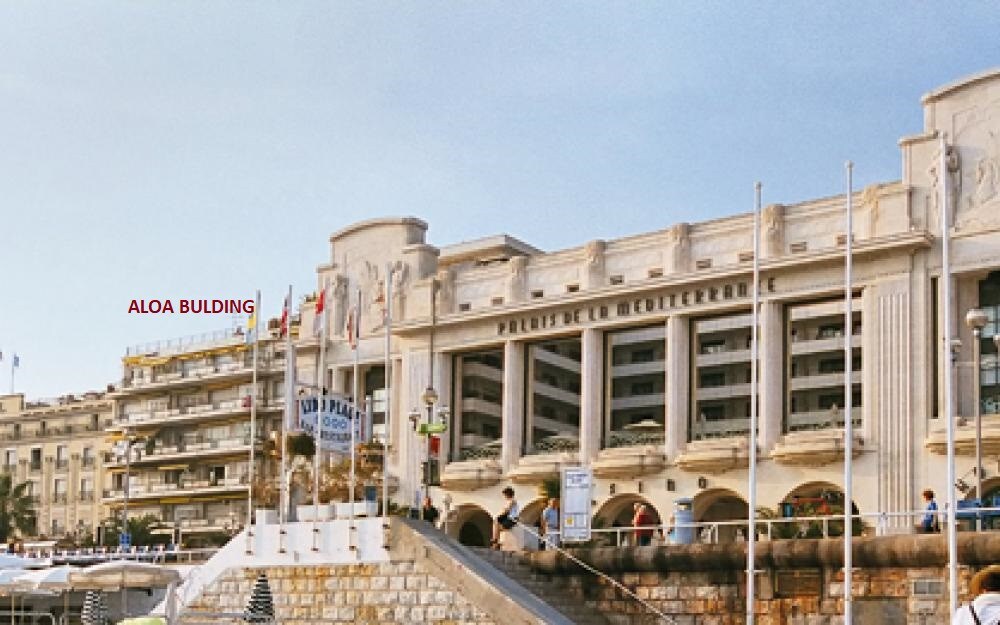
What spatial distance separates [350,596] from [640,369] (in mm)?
24684

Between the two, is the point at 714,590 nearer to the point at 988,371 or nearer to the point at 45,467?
the point at 988,371

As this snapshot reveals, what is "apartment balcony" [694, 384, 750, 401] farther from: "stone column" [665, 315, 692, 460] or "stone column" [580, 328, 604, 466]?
"stone column" [580, 328, 604, 466]

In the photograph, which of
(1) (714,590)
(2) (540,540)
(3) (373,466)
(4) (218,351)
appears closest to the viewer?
(1) (714,590)

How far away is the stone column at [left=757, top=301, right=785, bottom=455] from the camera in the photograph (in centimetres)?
4900

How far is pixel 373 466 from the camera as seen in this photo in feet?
168

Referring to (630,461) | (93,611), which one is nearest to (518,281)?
(630,461)

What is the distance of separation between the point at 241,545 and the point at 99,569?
5.23 meters

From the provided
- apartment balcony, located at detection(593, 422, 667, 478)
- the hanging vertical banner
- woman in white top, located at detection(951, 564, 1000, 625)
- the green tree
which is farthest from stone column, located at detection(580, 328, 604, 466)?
the green tree

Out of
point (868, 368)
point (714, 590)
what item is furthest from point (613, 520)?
point (714, 590)

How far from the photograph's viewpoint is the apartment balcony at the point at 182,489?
81562 millimetres

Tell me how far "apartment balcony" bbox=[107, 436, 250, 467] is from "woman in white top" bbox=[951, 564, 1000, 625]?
2844 inches

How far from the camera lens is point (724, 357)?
53906mm

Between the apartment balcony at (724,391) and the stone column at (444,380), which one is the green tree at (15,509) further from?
the apartment balcony at (724,391)

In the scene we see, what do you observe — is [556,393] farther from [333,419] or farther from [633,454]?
[333,419]
